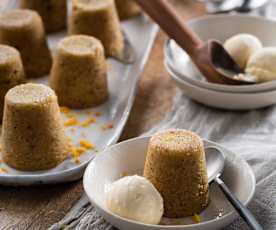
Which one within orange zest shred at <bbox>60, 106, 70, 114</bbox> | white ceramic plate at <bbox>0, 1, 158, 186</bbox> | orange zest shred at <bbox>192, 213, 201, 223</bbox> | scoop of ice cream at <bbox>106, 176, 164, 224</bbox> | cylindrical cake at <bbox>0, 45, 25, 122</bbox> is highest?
scoop of ice cream at <bbox>106, 176, 164, 224</bbox>

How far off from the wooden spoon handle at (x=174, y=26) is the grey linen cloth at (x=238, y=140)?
0.14 meters

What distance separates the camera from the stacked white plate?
162 cm

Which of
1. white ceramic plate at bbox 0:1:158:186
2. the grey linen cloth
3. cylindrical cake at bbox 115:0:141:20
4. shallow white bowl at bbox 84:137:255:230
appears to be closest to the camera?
shallow white bowl at bbox 84:137:255:230

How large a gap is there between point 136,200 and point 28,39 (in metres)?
0.78

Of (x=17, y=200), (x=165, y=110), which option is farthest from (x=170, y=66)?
(x=17, y=200)

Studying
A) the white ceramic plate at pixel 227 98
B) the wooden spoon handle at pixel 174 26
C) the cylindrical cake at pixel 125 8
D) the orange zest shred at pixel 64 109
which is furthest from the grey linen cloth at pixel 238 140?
the cylindrical cake at pixel 125 8

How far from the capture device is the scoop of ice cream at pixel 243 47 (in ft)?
5.75

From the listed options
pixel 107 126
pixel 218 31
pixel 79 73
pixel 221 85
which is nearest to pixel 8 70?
pixel 79 73

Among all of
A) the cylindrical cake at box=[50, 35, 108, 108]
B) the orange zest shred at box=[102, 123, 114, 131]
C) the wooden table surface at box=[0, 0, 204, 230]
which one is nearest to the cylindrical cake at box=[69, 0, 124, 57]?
the cylindrical cake at box=[50, 35, 108, 108]

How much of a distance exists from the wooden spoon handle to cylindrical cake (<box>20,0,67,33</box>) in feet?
1.39

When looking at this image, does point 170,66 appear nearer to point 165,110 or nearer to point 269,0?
point 165,110

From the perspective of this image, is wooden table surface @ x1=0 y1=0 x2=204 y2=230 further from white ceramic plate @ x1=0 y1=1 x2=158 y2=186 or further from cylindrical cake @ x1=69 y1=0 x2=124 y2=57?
cylindrical cake @ x1=69 y1=0 x2=124 y2=57

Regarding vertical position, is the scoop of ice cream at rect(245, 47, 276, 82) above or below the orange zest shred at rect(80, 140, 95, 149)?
above

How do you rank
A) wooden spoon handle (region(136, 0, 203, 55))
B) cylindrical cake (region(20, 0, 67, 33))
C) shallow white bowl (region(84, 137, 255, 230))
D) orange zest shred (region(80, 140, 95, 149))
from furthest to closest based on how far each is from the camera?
1. cylindrical cake (region(20, 0, 67, 33))
2. wooden spoon handle (region(136, 0, 203, 55))
3. orange zest shred (region(80, 140, 95, 149))
4. shallow white bowl (region(84, 137, 255, 230))
